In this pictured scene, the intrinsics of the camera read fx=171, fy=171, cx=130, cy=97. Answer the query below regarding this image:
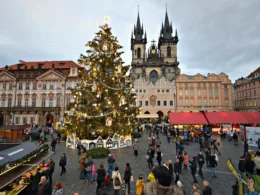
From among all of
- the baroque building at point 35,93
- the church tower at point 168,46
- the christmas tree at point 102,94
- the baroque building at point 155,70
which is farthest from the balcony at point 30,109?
the church tower at point 168,46

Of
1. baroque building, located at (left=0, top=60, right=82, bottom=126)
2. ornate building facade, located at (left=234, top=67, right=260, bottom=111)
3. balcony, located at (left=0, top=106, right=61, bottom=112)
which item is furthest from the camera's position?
ornate building facade, located at (left=234, top=67, right=260, bottom=111)

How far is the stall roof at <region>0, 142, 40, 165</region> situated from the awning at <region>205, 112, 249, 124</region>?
77.5 feet

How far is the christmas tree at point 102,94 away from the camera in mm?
15859

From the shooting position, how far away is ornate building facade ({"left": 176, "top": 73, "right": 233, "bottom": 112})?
47.8 metres

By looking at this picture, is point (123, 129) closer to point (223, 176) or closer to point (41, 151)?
point (41, 151)

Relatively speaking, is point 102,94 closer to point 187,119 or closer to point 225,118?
point 187,119

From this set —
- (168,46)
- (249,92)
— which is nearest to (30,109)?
(168,46)

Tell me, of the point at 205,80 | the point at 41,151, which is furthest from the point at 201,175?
the point at 205,80

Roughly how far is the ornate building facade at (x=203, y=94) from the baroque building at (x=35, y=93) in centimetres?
2867

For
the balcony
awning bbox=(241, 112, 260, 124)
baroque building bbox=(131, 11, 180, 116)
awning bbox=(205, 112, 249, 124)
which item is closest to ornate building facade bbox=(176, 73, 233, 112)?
baroque building bbox=(131, 11, 180, 116)

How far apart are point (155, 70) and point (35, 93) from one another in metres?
41.2

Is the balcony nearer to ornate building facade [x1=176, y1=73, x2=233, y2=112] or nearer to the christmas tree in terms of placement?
the christmas tree

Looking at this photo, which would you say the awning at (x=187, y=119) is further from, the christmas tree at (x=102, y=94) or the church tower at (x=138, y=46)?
the church tower at (x=138, y=46)

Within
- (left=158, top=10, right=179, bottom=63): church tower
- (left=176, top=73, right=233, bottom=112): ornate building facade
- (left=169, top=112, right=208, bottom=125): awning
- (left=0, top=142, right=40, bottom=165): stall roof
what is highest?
(left=158, top=10, right=179, bottom=63): church tower
